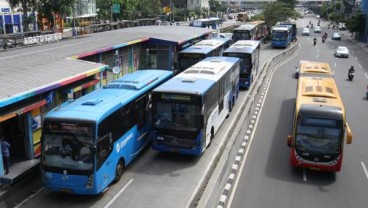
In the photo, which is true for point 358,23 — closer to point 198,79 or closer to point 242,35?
point 242,35

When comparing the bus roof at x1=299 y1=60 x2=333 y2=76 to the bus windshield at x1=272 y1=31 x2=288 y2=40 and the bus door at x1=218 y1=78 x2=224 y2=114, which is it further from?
the bus windshield at x1=272 y1=31 x2=288 y2=40

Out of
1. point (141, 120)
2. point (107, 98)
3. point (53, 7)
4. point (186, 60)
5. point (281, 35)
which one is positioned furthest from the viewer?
point (281, 35)

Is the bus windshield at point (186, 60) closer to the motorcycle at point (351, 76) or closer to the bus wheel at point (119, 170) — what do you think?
the bus wheel at point (119, 170)

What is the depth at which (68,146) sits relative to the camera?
40.3ft

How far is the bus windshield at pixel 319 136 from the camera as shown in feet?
47.0

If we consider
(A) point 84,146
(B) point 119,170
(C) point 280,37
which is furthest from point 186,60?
(C) point 280,37

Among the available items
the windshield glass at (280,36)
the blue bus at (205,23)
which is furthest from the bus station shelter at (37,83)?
the blue bus at (205,23)

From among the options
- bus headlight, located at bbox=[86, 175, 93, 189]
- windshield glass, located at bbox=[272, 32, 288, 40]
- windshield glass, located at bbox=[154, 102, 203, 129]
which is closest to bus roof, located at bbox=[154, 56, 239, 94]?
windshield glass, located at bbox=[154, 102, 203, 129]

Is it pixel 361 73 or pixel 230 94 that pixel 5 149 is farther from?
pixel 361 73

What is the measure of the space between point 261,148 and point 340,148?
4.28 metres

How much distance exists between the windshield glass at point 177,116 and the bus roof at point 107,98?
45.3 inches

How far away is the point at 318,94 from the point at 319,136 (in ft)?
9.79

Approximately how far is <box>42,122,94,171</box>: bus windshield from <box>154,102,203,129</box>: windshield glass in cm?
409

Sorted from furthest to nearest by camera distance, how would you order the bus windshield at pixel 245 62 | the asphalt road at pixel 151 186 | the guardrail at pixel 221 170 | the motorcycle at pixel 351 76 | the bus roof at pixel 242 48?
the motorcycle at pixel 351 76, the bus roof at pixel 242 48, the bus windshield at pixel 245 62, the asphalt road at pixel 151 186, the guardrail at pixel 221 170
